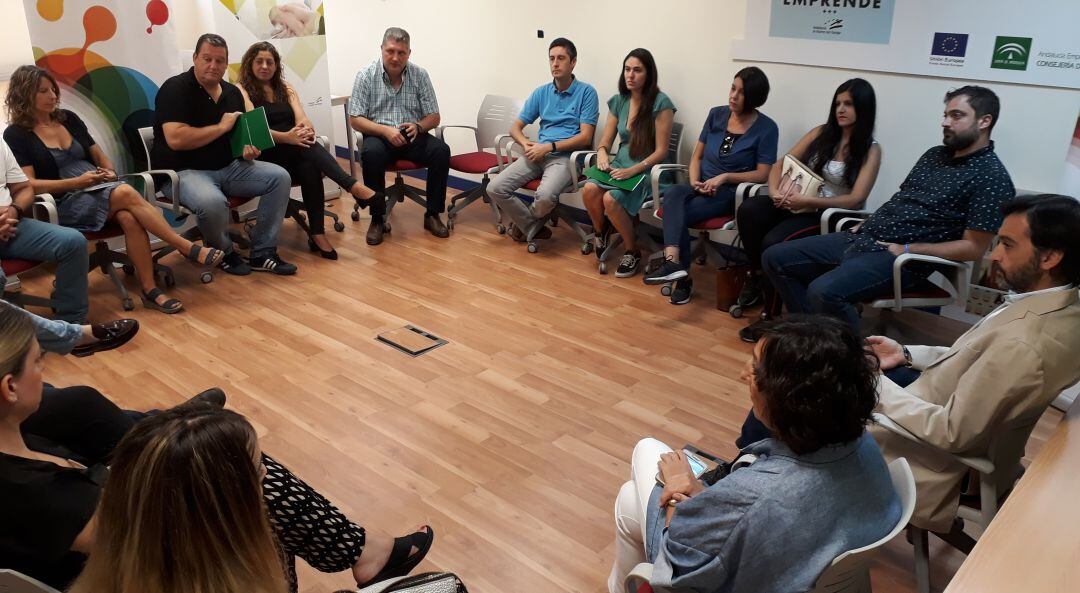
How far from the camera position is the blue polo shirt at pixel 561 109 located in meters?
5.84

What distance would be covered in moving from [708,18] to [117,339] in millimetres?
4009

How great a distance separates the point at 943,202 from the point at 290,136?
4.09 m

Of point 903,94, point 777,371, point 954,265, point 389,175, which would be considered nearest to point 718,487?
point 777,371

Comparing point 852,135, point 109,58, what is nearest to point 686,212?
point 852,135

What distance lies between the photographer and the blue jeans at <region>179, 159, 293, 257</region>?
4957 millimetres

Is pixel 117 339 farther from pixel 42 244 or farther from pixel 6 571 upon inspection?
pixel 6 571

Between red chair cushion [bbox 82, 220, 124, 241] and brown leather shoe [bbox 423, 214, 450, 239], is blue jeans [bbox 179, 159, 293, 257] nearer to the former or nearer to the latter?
red chair cushion [bbox 82, 220, 124, 241]

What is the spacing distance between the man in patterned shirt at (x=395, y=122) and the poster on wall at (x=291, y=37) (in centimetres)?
55

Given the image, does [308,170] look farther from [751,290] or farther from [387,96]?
[751,290]

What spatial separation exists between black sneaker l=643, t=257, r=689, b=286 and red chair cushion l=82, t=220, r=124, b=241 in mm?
3111

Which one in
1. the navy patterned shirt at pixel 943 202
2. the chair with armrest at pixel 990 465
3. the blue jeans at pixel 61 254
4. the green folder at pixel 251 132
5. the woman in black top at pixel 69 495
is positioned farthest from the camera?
the green folder at pixel 251 132

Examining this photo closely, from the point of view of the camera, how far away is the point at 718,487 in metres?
1.72

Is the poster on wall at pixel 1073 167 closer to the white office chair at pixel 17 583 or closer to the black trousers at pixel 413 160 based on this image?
the black trousers at pixel 413 160

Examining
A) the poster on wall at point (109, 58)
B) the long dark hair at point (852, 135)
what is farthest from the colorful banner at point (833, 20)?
the poster on wall at point (109, 58)
